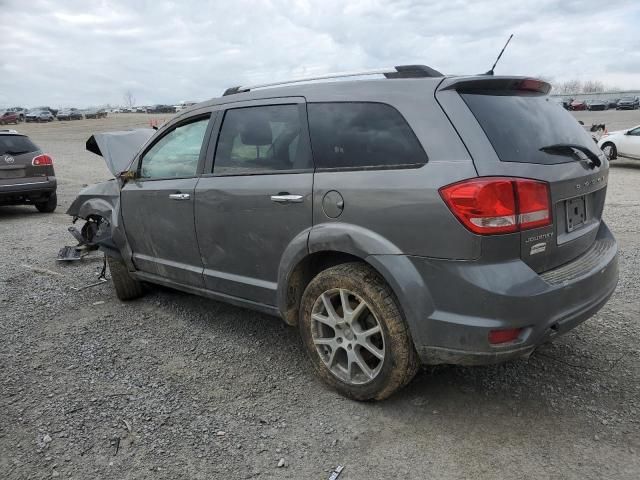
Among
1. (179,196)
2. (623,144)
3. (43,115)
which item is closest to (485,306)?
(179,196)

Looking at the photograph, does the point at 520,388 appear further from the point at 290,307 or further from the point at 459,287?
the point at 290,307

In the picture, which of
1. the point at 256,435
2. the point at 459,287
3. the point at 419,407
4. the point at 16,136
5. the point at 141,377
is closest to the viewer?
the point at 459,287

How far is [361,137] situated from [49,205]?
9.32 metres

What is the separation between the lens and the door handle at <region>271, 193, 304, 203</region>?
10.6 feet

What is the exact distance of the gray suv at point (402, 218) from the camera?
2.63m

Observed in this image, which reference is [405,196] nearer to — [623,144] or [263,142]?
[263,142]

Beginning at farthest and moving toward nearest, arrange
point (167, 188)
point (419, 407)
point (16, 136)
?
point (16, 136), point (167, 188), point (419, 407)

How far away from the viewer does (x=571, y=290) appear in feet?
9.16

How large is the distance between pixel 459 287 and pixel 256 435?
4.45 feet

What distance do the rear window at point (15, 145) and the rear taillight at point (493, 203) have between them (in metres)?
9.78

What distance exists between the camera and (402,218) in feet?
9.09

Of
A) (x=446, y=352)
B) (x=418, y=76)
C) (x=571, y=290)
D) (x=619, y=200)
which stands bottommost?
(x=619, y=200)

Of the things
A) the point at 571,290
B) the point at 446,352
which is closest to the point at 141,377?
the point at 446,352

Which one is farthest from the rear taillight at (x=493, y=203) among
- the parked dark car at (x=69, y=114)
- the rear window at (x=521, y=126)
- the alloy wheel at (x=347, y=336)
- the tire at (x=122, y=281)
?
the parked dark car at (x=69, y=114)
